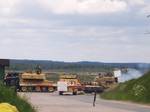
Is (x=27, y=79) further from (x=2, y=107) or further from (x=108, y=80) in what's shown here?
(x=2, y=107)

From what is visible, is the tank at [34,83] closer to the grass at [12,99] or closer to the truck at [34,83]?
the truck at [34,83]

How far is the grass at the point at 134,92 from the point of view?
4741 centimetres

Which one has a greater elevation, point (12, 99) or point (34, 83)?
point (12, 99)

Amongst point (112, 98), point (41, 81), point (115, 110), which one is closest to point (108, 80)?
point (41, 81)

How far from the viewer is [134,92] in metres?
49.5

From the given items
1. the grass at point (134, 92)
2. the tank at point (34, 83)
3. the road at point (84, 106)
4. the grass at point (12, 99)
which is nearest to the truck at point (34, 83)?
the tank at point (34, 83)

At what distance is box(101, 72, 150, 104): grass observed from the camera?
47406 millimetres

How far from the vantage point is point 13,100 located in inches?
847

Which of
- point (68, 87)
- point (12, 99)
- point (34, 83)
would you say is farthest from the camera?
point (34, 83)

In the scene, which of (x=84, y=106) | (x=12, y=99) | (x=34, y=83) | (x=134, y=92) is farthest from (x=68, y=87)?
(x=12, y=99)

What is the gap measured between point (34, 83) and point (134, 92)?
33.7m

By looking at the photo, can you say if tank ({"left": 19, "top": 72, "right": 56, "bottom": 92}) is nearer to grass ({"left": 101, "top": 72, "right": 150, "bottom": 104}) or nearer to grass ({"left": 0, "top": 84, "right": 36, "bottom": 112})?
grass ({"left": 101, "top": 72, "right": 150, "bottom": 104})

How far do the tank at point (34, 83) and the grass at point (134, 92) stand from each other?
24.0 meters

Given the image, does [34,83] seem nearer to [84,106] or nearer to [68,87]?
[68,87]
